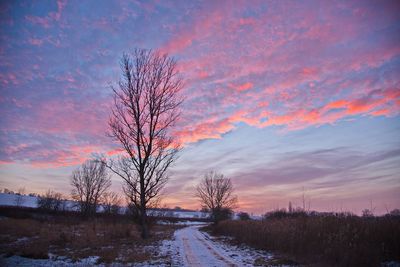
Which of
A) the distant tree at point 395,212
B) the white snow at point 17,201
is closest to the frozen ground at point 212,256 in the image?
the distant tree at point 395,212

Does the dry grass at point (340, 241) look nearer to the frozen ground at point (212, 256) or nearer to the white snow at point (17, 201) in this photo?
the frozen ground at point (212, 256)

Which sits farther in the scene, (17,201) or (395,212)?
(17,201)

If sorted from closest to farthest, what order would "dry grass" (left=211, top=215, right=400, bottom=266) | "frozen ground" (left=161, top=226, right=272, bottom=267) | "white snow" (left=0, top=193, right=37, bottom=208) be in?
"dry grass" (left=211, top=215, right=400, bottom=266)
"frozen ground" (left=161, top=226, right=272, bottom=267)
"white snow" (left=0, top=193, right=37, bottom=208)

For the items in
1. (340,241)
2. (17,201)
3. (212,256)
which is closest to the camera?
(340,241)

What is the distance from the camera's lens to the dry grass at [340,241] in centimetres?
1072

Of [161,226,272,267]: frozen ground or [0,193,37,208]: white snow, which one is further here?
[0,193,37,208]: white snow

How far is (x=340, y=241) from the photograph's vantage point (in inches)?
489

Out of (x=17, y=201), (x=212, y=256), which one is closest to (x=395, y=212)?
(x=212, y=256)

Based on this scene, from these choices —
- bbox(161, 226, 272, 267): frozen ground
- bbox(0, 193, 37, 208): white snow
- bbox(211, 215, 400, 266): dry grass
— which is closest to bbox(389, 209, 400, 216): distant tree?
bbox(211, 215, 400, 266): dry grass

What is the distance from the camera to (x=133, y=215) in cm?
2728

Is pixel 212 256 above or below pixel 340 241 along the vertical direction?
below

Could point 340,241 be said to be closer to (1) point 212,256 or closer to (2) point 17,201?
(1) point 212,256

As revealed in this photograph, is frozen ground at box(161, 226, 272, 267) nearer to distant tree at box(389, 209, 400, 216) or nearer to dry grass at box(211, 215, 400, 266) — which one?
dry grass at box(211, 215, 400, 266)

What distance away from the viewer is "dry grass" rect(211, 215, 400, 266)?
10.7m
